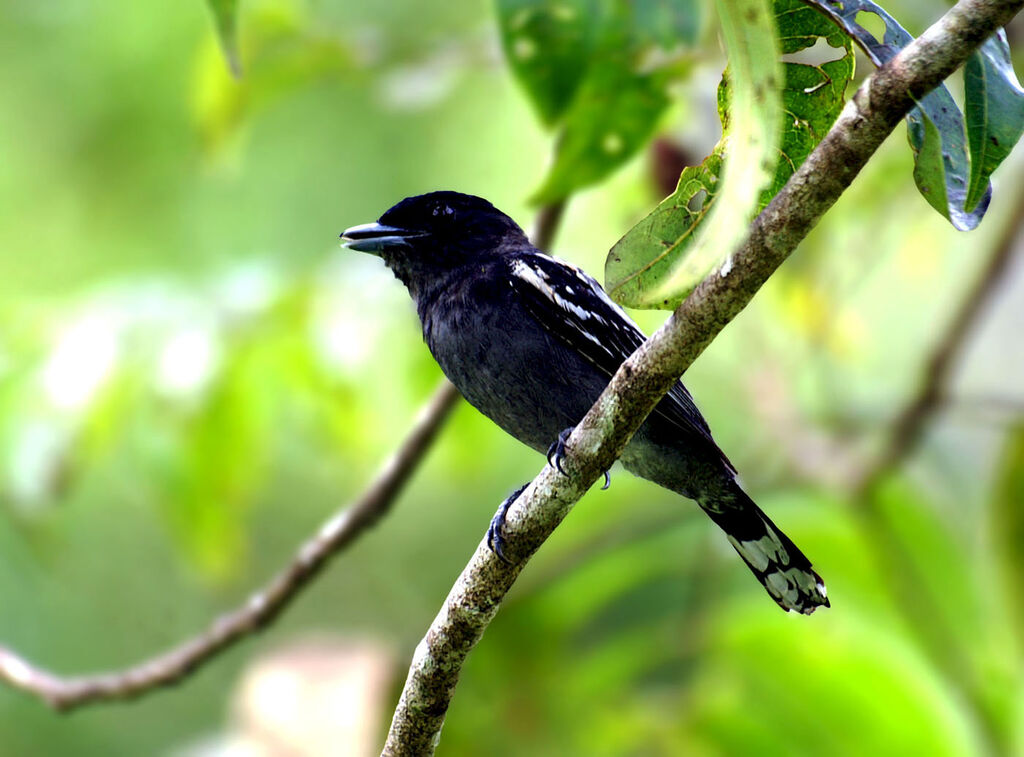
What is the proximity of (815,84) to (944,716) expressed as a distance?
360 centimetres

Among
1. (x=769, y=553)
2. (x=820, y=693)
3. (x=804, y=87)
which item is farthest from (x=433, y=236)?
(x=820, y=693)

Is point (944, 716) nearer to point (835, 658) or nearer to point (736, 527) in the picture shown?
point (835, 658)

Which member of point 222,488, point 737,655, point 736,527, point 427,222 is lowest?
point 737,655

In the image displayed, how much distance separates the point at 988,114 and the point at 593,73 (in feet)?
4.55

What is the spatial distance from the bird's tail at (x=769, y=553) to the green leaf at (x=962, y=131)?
1.82 metres

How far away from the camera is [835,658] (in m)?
5.13

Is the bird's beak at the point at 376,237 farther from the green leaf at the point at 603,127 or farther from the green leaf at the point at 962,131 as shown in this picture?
the green leaf at the point at 962,131

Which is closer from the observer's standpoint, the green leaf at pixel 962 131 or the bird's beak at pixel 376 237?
the green leaf at pixel 962 131

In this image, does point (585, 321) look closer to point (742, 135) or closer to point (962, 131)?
point (962, 131)

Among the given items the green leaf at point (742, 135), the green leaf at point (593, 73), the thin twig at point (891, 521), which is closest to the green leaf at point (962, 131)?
the green leaf at point (742, 135)

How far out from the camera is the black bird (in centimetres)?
347

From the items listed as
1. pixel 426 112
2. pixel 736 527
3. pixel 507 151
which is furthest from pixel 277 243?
pixel 736 527

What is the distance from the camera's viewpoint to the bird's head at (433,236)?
3930 mm

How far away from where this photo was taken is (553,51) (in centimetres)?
304
